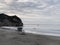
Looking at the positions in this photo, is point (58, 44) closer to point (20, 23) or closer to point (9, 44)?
point (9, 44)

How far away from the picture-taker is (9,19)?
91.8 metres

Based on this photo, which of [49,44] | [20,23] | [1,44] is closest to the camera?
[1,44]

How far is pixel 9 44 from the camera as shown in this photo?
7.86 metres

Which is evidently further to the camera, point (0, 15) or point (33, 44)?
point (0, 15)

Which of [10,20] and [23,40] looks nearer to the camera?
[23,40]

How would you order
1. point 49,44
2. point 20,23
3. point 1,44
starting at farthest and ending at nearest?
point 20,23
point 49,44
point 1,44

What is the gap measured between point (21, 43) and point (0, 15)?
286ft

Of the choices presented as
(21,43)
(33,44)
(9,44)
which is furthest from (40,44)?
(9,44)

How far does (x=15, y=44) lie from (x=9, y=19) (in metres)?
84.7

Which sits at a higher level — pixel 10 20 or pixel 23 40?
pixel 23 40

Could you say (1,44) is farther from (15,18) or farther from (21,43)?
(15,18)

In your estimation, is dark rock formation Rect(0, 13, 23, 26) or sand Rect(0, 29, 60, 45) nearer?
sand Rect(0, 29, 60, 45)

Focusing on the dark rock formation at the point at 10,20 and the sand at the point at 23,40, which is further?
the dark rock formation at the point at 10,20

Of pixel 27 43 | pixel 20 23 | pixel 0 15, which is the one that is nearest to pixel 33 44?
pixel 27 43
